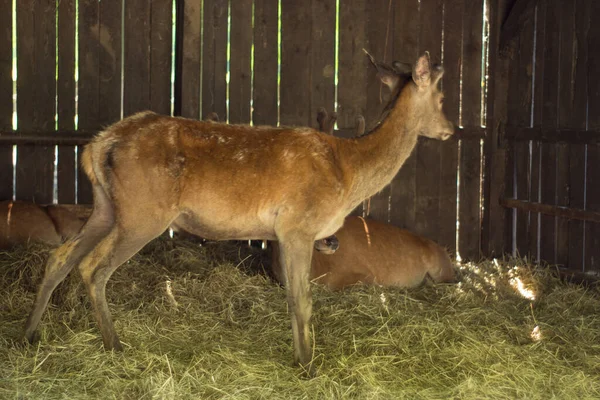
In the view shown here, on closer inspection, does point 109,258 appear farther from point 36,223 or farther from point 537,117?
point 537,117

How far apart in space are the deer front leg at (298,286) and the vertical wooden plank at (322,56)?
11.7ft

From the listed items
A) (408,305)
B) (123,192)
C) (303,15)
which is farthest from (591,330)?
(303,15)

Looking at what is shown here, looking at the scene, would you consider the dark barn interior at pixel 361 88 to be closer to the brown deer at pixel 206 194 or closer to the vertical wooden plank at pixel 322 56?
the vertical wooden plank at pixel 322 56

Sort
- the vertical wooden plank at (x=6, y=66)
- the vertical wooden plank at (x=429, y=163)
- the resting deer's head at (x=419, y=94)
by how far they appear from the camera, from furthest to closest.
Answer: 1. the vertical wooden plank at (x=429, y=163)
2. the vertical wooden plank at (x=6, y=66)
3. the resting deer's head at (x=419, y=94)

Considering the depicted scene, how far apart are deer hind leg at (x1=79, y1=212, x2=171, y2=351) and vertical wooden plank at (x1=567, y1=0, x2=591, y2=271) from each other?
4.44m

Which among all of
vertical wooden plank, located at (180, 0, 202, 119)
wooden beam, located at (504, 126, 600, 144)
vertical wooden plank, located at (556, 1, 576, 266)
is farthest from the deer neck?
vertical wooden plank, located at (180, 0, 202, 119)

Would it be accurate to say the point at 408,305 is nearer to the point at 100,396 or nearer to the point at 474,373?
the point at 474,373

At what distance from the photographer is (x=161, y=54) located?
372 inches

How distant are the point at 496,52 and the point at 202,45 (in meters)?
3.16

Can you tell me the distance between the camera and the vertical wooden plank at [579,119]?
888 cm

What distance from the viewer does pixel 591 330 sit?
23.9 feet

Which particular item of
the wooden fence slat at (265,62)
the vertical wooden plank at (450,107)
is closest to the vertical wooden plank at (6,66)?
the wooden fence slat at (265,62)

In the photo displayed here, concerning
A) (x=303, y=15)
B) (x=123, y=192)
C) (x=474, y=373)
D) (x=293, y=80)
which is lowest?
(x=474, y=373)

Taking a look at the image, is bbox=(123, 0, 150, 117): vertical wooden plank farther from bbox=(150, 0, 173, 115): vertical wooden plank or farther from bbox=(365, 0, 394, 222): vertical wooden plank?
bbox=(365, 0, 394, 222): vertical wooden plank
